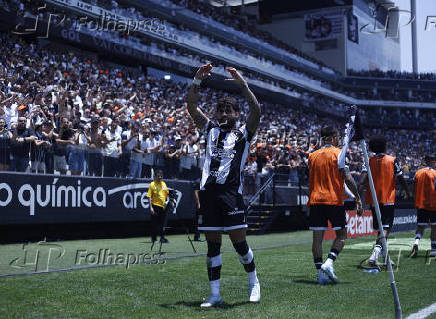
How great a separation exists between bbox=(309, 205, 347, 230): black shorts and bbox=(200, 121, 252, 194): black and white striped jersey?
2.52 m

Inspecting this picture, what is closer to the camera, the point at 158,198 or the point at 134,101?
the point at 158,198

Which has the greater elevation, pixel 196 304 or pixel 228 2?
pixel 228 2

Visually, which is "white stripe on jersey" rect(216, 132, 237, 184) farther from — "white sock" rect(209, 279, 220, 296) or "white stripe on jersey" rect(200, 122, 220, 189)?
"white sock" rect(209, 279, 220, 296)

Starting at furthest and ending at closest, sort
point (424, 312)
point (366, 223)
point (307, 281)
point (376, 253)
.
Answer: point (366, 223), point (376, 253), point (307, 281), point (424, 312)

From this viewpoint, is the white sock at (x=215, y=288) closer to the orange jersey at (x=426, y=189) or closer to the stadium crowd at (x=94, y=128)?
the orange jersey at (x=426, y=189)

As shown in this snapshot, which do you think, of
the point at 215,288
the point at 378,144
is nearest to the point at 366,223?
the point at 378,144

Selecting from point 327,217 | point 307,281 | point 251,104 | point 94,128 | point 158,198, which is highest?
point 94,128

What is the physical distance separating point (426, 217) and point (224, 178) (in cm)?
791

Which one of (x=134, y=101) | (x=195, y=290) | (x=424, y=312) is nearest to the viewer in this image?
(x=424, y=312)

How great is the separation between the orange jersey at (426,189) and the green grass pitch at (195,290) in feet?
4.44

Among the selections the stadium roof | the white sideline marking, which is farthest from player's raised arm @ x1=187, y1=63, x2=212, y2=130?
the stadium roof

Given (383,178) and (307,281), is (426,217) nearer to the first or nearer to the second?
(383,178)

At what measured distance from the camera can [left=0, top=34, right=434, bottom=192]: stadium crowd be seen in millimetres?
14656

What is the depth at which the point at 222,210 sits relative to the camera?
6.53 meters
